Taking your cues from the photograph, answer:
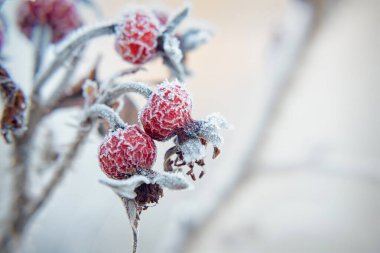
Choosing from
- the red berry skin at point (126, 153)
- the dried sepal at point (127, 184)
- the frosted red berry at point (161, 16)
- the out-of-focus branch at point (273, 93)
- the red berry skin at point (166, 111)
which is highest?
the out-of-focus branch at point (273, 93)

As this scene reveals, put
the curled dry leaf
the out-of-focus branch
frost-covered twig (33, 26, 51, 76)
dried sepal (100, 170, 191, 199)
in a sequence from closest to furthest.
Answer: dried sepal (100, 170, 191, 199)
the curled dry leaf
frost-covered twig (33, 26, 51, 76)
the out-of-focus branch

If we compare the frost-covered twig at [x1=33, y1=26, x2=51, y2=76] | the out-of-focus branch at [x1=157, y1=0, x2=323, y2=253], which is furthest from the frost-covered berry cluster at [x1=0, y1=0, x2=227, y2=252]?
the out-of-focus branch at [x1=157, y1=0, x2=323, y2=253]

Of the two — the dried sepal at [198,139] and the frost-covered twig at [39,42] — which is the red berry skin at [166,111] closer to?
the dried sepal at [198,139]

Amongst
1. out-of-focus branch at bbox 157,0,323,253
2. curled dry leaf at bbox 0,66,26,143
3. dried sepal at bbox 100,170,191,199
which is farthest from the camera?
out-of-focus branch at bbox 157,0,323,253

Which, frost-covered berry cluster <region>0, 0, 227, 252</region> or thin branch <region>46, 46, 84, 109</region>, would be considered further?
thin branch <region>46, 46, 84, 109</region>

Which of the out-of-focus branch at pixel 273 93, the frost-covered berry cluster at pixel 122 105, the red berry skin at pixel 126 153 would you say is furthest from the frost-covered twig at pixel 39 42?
the out-of-focus branch at pixel 273 93

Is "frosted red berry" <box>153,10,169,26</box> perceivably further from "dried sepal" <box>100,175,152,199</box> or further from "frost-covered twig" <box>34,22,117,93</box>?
"dried sepal" <box>100,175,152,199</box>

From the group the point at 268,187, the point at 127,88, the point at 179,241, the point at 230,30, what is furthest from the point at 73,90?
the point at 230,30
